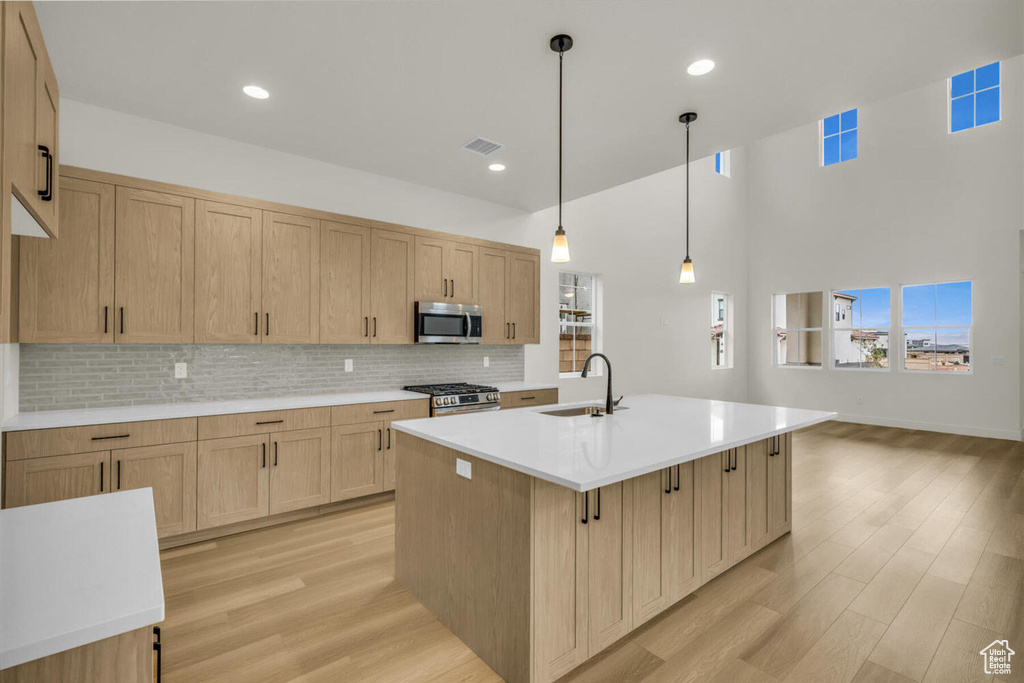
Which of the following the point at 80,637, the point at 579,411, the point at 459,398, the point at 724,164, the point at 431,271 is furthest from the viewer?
the point at 724,164

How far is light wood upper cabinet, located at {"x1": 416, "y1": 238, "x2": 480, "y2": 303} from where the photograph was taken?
436 centimetres

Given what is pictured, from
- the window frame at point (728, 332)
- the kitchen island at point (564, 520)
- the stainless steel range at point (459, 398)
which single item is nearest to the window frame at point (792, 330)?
the window frame at point (728, 332)

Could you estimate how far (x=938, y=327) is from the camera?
668 centimetres

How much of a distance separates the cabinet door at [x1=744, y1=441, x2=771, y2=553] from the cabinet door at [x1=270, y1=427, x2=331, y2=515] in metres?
2.92

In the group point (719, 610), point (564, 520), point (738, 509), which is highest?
point (564, 520)

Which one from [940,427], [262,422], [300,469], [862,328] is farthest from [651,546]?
[862,328]

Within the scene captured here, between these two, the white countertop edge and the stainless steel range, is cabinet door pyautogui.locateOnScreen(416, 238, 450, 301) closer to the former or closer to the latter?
the stainless steel range

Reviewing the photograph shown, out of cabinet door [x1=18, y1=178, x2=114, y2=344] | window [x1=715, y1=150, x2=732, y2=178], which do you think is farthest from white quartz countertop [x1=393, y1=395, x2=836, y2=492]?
window [x1=715, y1=150, x2=732, y2=178]

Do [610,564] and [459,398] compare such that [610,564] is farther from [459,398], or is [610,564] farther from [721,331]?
[721,331]

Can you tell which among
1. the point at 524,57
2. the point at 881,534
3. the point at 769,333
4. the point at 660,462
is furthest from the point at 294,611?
the point at 769,333

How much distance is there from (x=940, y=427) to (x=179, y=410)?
9.10m

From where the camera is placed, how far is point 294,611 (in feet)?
7.68

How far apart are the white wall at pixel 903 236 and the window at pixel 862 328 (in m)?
0.19

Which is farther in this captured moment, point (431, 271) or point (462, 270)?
point (462, 270)
